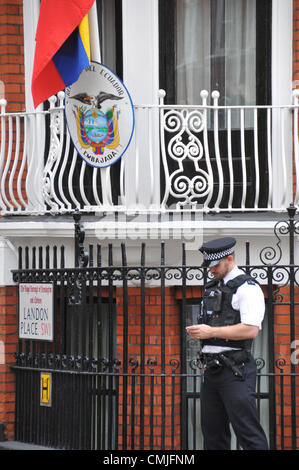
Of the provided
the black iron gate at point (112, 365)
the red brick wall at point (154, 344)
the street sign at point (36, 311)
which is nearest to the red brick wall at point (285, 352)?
the black iron gate at point (112, 365)

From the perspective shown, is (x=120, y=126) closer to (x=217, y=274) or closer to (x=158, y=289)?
(x=158, y=289)

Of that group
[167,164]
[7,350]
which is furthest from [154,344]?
[167,164]

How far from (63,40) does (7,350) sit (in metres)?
3.10

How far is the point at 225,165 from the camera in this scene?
29.9ft

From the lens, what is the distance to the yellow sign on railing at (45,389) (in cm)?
809

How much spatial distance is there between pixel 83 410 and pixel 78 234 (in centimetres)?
150

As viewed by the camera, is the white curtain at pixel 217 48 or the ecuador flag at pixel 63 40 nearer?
the ecuador flag at pixel 63 40

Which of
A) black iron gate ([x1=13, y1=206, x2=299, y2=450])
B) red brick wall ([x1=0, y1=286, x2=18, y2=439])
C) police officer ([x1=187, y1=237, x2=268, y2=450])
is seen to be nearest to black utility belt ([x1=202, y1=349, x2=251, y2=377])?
police officer ([x1=187, y1=237, x2=268, y2=450])

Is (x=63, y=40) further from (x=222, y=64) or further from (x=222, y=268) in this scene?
(x=222, y=268)

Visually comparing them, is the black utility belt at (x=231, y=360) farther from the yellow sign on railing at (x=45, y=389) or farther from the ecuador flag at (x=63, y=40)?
the ecuador flag at (x=63, y=40)

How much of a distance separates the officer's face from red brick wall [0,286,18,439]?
319 cm

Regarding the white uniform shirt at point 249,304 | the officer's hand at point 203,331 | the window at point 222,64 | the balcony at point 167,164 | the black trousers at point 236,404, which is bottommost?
the black trousers at point 236,404

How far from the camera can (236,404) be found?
6.40m

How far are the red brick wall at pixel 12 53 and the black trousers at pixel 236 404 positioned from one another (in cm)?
401
